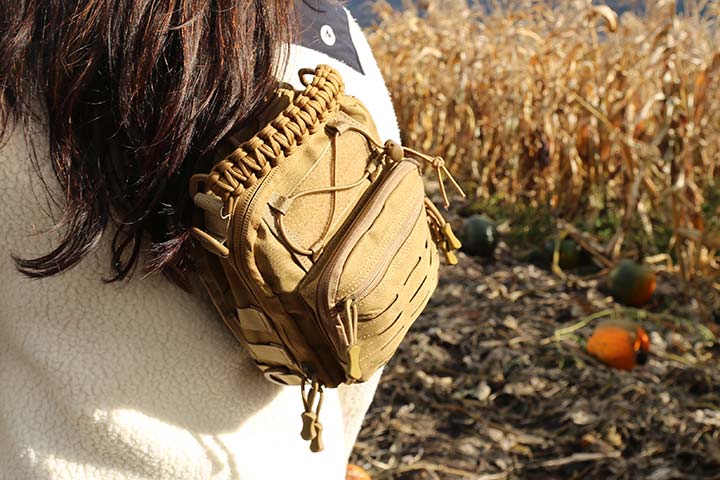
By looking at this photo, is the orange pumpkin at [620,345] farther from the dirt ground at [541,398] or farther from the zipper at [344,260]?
the zipper at [344,260]

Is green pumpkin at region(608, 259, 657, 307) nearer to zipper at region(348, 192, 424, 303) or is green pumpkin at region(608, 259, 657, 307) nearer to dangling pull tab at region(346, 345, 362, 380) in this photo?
zipper at region(348, 192, 424, 303)

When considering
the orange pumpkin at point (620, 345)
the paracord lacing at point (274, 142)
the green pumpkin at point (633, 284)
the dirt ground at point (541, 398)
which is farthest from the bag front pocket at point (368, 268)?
the green pumpkin at point (633, 284)

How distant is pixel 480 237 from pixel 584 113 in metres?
0.95

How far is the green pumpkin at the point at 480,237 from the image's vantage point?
15.7ft

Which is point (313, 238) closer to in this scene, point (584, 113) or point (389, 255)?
point (389, 255)

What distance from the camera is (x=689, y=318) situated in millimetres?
3830

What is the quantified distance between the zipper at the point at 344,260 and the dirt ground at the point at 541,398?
1.96 meters

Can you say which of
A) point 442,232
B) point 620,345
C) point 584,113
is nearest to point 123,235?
point 442,232

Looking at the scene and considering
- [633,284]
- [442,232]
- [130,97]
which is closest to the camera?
[130,97]

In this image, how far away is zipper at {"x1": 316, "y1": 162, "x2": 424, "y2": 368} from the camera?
960 mm

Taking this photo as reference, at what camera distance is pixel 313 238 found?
0.99 m

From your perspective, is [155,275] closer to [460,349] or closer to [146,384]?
[146,384]

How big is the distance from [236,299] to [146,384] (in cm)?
17

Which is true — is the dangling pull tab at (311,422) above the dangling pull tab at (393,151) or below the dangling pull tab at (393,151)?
below
